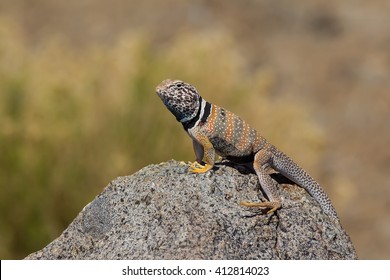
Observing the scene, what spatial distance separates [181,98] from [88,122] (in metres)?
5.59

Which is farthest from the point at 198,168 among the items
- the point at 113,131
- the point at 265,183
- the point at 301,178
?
the point at 113,131

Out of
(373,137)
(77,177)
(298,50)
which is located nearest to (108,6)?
(298,50)

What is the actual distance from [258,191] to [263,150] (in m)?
0.33

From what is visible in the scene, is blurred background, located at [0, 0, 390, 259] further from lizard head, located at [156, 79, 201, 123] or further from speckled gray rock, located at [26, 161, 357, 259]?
speckled gray rock, located at [26, 161, 357, 259]

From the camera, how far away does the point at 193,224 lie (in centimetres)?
488

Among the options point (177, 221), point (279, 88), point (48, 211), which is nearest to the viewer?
point (177, 221)

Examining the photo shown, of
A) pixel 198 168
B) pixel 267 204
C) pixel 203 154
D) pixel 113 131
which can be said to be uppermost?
pixel 113 131

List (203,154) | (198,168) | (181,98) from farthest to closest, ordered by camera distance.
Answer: (203,154) < (181,98) < (198,168)

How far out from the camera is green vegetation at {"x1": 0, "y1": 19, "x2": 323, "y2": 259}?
33.1 ft

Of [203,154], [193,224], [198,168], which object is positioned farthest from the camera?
[203,154]

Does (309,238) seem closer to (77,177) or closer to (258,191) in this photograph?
(258,191)

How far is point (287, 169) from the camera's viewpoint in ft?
18.4

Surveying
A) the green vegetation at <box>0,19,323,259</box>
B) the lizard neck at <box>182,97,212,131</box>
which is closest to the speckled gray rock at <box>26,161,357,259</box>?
the lizard neck at <box>182,97,212,131</box>

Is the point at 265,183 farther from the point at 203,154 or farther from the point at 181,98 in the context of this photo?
the point at 181,98
